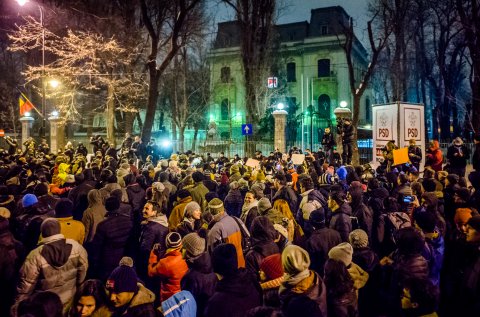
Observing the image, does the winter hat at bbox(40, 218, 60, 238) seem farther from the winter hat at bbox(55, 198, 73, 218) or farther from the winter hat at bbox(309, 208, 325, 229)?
the winter hat at bbox(309, 208, 325, 229)

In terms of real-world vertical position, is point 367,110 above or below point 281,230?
above

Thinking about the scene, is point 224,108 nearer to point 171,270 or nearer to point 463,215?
point 463,215

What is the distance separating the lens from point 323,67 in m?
46.9

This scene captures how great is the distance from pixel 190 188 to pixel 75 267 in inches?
147

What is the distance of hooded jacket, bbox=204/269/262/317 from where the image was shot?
3.39 metres

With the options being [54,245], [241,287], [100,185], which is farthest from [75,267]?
[100,185]

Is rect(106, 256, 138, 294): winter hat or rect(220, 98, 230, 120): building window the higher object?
rect(220, 98, 230, 120): building window

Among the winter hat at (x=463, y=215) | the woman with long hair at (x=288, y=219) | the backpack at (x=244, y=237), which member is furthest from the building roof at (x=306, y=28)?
the winter hat at (x=463, y=215)

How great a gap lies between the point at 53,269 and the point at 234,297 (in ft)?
6.51

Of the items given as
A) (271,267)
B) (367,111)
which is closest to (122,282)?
(271,267)

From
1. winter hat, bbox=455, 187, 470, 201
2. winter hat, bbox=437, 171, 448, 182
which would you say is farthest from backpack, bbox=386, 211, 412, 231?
winter hat, bbox=437, 171, 448, 182

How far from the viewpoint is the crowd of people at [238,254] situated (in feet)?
11.3

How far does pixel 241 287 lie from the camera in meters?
3.53

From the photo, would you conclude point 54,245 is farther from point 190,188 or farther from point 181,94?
point 181,94
